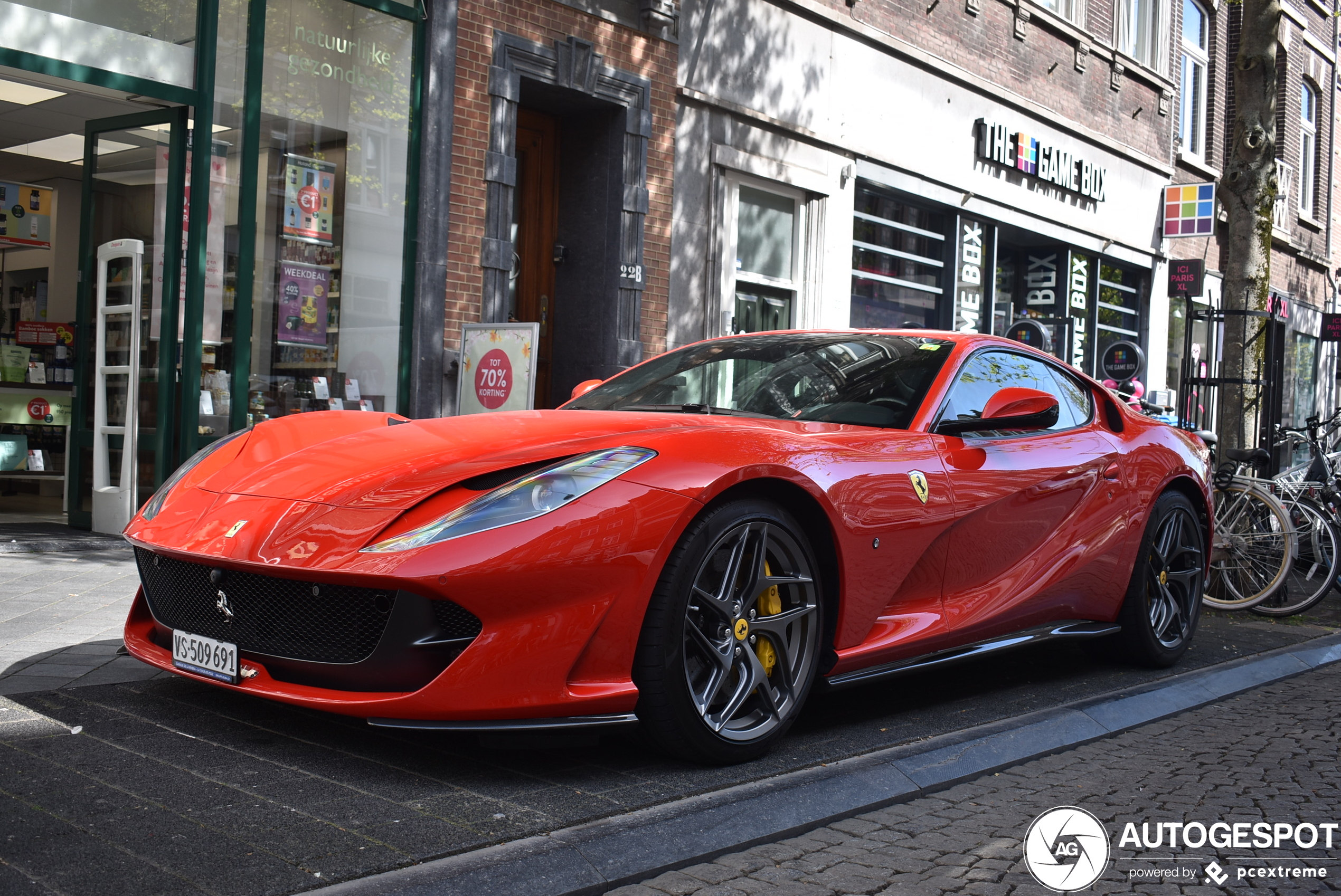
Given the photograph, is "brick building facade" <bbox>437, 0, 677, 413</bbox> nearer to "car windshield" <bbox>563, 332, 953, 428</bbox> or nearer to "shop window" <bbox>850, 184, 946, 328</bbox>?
"shop window" <bbox>850, 184, 946, 328</bbox>

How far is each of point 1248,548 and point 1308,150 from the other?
2242cm

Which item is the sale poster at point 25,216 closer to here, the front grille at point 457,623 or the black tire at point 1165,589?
the black tire at point 1165,589

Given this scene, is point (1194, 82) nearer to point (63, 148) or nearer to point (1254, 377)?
point (1254, 377)

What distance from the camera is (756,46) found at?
12062mm

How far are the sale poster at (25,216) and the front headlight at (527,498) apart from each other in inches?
438

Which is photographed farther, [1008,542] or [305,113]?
[305,113]

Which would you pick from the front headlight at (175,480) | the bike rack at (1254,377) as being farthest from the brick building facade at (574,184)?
the front headlight at (175,480)

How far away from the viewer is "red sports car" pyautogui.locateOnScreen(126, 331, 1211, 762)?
293 cm

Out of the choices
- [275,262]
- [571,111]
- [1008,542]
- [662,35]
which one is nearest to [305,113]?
[275,262]

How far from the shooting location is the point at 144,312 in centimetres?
835

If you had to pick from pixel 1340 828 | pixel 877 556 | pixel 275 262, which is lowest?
pixel 1340 828

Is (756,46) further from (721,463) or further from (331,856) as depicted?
(331,856)

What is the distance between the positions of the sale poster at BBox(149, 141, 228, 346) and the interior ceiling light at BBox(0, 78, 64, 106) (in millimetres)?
1029

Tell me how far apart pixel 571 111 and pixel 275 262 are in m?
3.35
